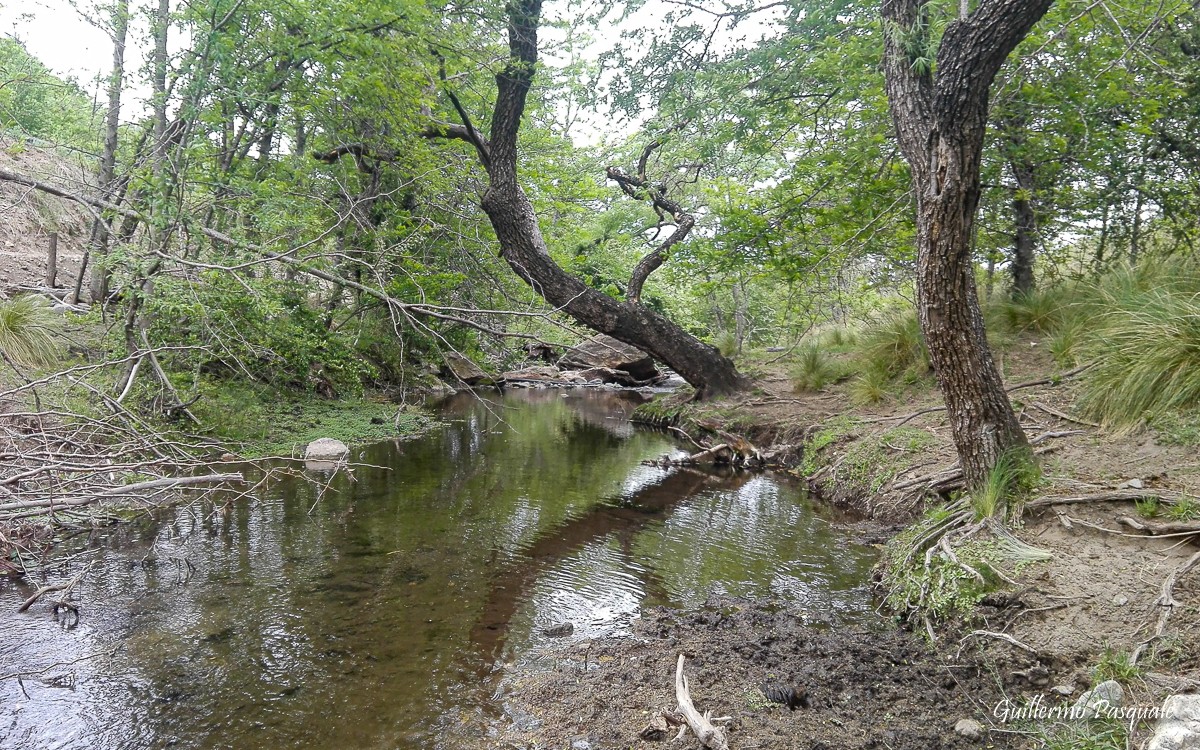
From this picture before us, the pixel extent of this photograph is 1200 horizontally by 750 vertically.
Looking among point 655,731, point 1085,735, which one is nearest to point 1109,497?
point 1085,735

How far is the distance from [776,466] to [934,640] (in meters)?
5.07

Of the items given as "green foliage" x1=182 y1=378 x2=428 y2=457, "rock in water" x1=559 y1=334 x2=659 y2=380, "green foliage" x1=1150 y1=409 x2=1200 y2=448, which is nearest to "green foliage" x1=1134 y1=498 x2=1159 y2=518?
"green foliage" x1=1150 y1=409 x2=1200 y2=448

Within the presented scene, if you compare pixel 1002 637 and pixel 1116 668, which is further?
pixel 1002 637

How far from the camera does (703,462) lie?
8.70 m

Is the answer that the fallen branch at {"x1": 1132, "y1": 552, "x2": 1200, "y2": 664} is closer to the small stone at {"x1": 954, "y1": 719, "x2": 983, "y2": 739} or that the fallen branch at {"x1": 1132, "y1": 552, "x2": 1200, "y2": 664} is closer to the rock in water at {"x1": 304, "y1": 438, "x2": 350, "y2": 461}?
the small stone at {"x1": 954, "y1": 719, "x2": 983, "y2": 739}

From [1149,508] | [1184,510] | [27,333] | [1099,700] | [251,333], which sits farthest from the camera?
[251,333]

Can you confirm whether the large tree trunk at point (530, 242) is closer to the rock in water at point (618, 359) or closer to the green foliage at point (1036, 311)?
the green foliage at point (1036, 311)

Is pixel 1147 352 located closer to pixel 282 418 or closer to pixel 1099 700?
pixel 1099 700

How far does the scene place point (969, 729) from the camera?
2543mm

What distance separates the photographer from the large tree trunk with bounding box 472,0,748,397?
311 inches

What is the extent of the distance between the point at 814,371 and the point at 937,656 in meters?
6.86

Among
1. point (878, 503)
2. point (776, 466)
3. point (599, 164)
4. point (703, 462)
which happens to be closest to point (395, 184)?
point (599, 164)

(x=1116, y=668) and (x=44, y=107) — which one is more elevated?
(x=44, y=107)

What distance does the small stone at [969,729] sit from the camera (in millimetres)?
2512
